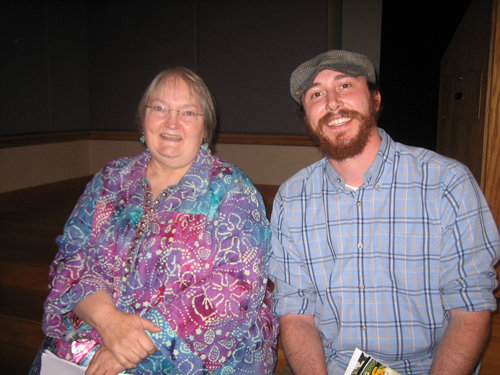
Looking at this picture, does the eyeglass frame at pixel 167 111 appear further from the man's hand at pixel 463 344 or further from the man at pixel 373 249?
the man's hand at pixel 463 344

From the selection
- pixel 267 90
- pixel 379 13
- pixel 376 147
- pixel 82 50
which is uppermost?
pixel 379 13

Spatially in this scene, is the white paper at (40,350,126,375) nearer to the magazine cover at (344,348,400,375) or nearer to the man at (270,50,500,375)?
the man at (270,50,500,375)

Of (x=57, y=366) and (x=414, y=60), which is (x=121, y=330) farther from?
(x=414, y=60)

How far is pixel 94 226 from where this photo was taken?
1.43 meters

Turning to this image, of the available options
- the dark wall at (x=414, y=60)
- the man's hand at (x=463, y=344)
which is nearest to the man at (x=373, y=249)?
the man's hand at (x=463, y=344)

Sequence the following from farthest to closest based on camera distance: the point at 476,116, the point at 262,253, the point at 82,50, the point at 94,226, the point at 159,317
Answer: the point at 82,50 → the point at 476,116 → the point at 94,226 → the point at 262,253 → the point at 159,317

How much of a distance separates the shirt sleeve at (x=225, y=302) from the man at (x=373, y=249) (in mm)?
90

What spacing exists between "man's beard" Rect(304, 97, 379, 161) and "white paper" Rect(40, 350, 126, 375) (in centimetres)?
94

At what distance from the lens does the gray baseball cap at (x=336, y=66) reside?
4.32ft

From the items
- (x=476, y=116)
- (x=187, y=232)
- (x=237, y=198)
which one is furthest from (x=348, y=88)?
(x=476, y=116)

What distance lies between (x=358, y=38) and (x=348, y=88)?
3.51m

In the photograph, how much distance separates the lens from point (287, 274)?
51.3 inches

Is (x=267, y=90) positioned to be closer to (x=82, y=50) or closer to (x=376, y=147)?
(x=82, y=50)

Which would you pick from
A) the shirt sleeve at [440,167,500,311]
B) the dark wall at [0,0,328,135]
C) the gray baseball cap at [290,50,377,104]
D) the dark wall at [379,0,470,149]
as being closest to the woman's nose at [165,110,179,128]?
the gray baseball cap at [290,50,377,104]
